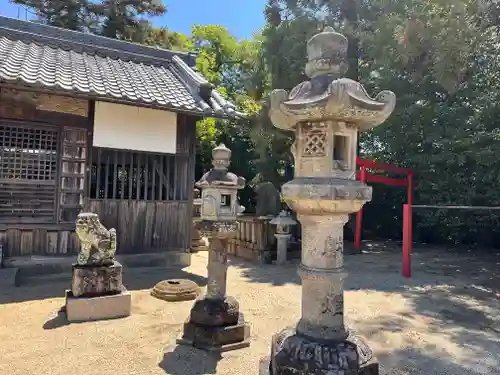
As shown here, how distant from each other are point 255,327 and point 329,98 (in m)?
3.68

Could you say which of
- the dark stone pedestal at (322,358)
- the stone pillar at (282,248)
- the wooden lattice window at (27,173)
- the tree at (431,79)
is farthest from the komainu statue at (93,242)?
the tree at (431,79)

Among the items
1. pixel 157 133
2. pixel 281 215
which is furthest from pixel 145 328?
pixel 281 215

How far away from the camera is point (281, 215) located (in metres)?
10.3

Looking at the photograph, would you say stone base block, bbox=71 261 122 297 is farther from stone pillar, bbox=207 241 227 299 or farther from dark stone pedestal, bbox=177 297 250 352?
stone pillar, bbox=207 241 227 299

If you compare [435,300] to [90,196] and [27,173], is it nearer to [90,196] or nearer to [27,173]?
[90,196]

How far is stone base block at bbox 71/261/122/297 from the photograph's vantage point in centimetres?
542

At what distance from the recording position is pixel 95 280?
5488mm

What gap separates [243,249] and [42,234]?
5416 millimetres

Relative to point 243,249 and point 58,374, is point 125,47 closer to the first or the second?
point 243,249

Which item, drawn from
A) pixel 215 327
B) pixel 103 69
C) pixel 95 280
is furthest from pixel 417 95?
pixel 95 280

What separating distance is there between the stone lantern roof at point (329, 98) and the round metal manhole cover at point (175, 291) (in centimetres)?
420

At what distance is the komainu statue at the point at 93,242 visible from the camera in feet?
18.2

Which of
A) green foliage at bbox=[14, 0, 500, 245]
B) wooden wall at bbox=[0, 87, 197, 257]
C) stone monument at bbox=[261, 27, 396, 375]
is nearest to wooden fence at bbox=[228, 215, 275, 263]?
wooden wall at bbox=[0, 87, 197, 257]

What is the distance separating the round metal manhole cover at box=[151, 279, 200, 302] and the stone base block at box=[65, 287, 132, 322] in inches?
38.0
